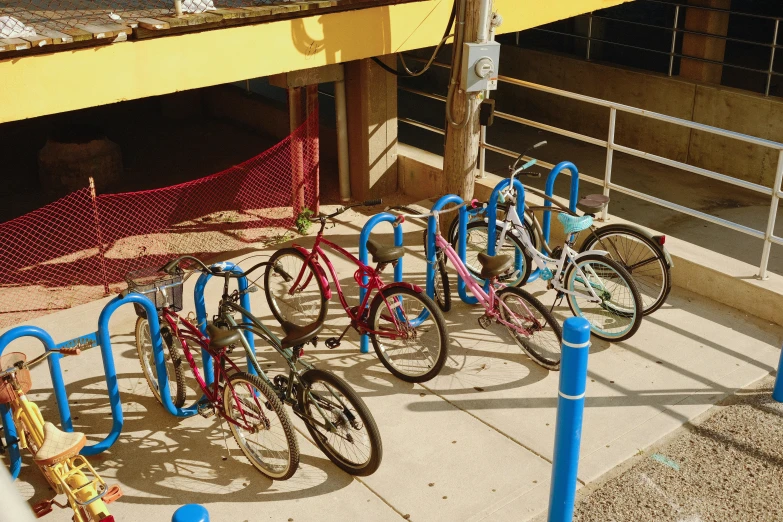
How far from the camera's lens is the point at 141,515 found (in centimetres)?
480

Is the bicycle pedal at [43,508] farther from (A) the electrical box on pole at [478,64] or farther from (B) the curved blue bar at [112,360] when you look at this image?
(A) the electrical box on pole at [478,64]

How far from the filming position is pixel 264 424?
4.95m

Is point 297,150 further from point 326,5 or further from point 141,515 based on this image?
point 141,515

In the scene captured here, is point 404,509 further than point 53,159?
No

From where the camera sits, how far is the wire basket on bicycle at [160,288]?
5168 mm

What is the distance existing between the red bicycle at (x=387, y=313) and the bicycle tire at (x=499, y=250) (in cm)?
71

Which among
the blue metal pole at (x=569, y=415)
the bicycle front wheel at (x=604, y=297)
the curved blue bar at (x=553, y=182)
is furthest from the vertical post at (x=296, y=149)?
the blue metal pole at (x=569, y=415)

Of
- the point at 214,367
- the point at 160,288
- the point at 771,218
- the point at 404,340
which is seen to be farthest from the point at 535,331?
the point at 160,288

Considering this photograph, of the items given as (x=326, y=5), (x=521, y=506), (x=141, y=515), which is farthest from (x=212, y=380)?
(x=326, y=5)

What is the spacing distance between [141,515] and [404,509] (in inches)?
→ 60.4

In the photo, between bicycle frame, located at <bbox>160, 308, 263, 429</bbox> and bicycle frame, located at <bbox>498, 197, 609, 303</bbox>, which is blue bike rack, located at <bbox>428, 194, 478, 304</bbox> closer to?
bicycle frame, located at <bbox>498, 197, 609, 303</bbox>

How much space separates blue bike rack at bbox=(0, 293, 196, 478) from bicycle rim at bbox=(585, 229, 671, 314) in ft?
11.8

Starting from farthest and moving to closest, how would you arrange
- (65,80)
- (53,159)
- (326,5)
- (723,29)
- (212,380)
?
1. (723,29)
2. (53,159)
3. (326,5)
4. (65,80)
5. (212,380)

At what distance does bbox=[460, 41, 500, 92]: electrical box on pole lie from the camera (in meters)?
7.22
